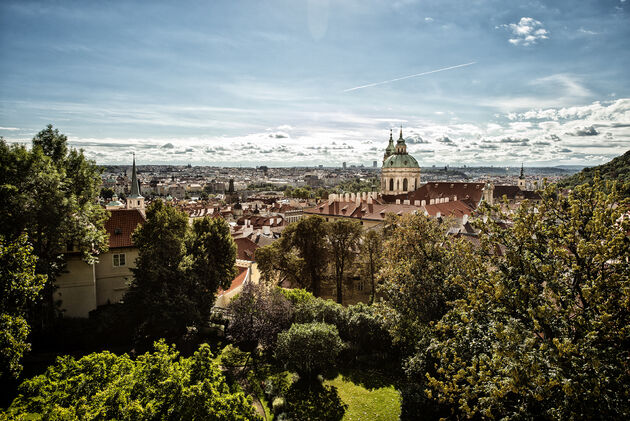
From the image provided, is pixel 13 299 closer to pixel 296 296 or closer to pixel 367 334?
pixel 296 296

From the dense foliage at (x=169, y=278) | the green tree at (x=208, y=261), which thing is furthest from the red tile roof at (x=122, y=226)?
the green tree at (x=208, y=261)

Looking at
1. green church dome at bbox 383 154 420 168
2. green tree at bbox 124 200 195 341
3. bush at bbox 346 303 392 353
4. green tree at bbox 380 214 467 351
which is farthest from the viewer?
green church dome at bbox 383 154 420 168

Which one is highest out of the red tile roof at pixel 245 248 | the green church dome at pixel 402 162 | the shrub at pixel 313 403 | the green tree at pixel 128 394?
the green church dome at pixel 402 162

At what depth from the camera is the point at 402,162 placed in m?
77.2

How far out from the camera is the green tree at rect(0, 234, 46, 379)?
11594mm

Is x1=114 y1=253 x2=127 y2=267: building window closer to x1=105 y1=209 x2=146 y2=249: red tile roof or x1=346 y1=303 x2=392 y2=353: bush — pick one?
x1=105 y1=209 x2=146 y2=249: red tile roof

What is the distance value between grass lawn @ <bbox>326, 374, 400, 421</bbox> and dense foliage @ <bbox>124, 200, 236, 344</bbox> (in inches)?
329

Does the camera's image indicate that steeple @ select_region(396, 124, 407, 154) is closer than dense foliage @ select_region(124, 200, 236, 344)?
No

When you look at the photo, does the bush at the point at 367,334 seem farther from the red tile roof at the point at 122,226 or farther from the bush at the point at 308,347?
the red tile roof at the point at 122,226

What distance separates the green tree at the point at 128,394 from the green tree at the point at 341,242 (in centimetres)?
1992

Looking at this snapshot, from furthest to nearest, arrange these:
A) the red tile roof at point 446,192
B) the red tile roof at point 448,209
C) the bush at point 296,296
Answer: the red tile roof at point 446,192, the red tile roof at point 448,209, the bush at point 296,296

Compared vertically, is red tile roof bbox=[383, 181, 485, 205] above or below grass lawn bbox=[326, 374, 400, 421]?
above

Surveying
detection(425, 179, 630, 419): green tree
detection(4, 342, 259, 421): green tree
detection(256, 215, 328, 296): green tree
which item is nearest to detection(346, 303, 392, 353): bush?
detection(256, 215, 328, 296): green tree

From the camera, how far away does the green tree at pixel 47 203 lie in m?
16.8
